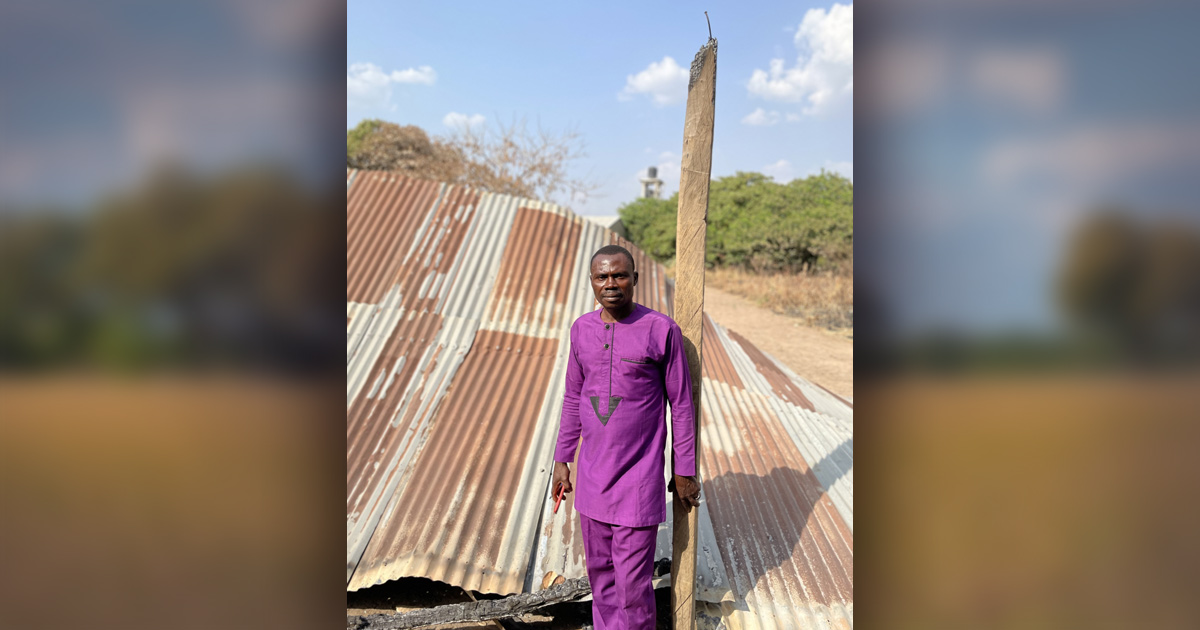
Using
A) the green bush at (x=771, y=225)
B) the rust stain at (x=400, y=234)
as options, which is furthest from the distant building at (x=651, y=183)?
the rust stain at (x=400, y=234)

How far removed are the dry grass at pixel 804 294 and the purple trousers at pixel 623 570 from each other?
11286 mm

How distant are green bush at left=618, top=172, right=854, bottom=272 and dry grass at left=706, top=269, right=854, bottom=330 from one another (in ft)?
2.80

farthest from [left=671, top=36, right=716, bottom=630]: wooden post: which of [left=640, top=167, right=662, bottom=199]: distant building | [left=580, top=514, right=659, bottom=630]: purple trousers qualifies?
[left=640, top=167, right=662, bottom=199]: distant building

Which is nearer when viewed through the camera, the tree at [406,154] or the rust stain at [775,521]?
the rust stain at [775,521]

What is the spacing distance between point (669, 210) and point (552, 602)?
78.0 ft

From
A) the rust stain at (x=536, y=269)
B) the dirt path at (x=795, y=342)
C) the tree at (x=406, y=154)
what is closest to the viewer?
the rust stain at (x=536, y=269)

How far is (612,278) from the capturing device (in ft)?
A: 7.54

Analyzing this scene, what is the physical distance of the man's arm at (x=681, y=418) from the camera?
240 cm

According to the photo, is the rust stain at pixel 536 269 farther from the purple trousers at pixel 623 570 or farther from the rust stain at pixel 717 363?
the purple trousers at pixel 623 570

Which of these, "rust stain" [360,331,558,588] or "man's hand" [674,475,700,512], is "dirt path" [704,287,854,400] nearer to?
"rust stain" [360,331,558,588]
